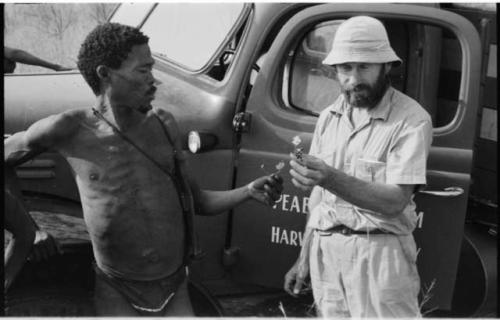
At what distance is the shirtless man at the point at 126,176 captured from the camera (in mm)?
2875

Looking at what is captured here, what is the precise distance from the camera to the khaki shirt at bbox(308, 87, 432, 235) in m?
2.76

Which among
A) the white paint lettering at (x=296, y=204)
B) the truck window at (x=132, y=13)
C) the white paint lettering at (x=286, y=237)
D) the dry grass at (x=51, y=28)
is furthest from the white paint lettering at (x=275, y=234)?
the dry grass at (x=51, y=28)

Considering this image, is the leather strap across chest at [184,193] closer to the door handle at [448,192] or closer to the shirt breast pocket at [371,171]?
the shirt breast pocket at [371,171]

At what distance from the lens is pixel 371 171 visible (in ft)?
9.27

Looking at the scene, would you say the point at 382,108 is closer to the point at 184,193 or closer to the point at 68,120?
the point at 184,193

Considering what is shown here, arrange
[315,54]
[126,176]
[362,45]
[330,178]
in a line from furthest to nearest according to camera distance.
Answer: [315,54] < [126,176] < [362,45] < [330,178]

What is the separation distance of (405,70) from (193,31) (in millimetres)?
1035

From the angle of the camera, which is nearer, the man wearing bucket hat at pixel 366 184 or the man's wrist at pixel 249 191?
the man wearing bucket hat at pixel 366 184

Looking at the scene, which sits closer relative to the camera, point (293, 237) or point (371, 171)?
point (371, 171)

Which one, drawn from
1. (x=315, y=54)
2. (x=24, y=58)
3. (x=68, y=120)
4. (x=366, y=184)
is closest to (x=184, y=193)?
(x=68, y=120)

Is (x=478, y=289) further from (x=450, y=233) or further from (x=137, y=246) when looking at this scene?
(x=137, y=246)

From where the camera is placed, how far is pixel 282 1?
11.8ft

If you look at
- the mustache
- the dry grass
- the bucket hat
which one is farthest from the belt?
the dry grass

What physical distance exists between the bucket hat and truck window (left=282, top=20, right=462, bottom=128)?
70 centimetres
